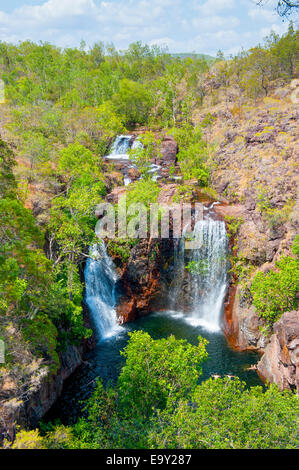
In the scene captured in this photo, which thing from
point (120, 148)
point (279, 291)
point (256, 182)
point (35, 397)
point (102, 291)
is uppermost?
point (120, 148)

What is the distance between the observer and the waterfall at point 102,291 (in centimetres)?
2952

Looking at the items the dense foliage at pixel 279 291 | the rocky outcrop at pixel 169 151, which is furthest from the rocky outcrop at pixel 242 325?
the rocky outcrop at pixel 169 151

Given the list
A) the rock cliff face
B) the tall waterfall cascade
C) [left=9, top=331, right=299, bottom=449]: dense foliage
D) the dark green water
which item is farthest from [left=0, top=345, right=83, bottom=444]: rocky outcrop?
the tall waterfall cascade

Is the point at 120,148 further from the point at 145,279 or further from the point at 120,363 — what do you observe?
the point at 120,363

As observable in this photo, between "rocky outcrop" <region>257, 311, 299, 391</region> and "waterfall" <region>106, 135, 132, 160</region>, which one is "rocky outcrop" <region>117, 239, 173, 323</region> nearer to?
"rocky outcrop" <region>257, 311, 299, 391</region>

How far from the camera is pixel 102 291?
3119cm

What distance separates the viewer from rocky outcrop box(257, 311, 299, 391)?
19.8 metres

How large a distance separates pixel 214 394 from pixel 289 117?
39.9 m

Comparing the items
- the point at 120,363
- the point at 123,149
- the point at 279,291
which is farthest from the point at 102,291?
the point at 123,149

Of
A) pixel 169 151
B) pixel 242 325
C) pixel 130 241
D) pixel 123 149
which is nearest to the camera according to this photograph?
pixel 242 325

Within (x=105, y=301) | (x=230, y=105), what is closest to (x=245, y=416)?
(x=105, y=301)

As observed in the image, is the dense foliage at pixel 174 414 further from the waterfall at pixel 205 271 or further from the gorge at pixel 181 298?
the waterfall at pixel 205 271

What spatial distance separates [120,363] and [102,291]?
27.0ft
